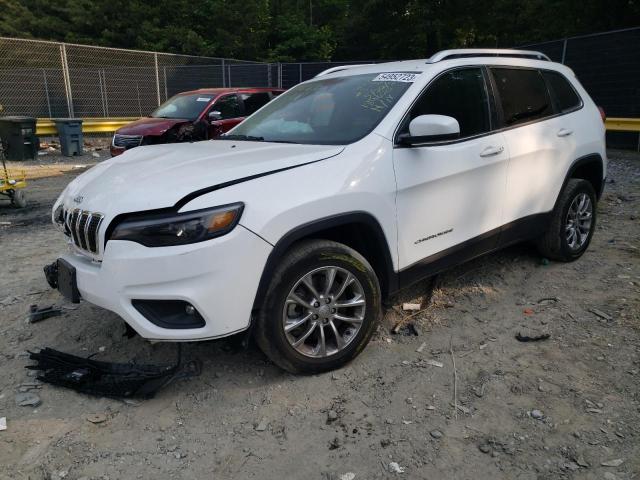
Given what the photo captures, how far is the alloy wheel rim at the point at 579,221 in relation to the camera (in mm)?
4605

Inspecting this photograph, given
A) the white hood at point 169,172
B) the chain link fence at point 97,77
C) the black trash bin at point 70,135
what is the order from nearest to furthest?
the white hood at point 169,172, the black trash bin at point 70,135, the chain link fence at point 97,77

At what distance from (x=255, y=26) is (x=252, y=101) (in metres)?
19.8

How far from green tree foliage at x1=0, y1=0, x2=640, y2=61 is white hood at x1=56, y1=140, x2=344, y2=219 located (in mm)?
25995

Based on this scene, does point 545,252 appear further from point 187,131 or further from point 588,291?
point 187,131

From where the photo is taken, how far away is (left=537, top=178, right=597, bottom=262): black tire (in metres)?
4.44

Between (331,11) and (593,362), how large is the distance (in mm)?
35900

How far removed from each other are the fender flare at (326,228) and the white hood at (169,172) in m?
0.37

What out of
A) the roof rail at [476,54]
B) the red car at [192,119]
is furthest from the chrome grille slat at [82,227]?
the red car at [192,119]

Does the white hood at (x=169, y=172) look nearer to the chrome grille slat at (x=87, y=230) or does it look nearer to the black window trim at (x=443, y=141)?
the chrome grille slat at (x=87, y=230)

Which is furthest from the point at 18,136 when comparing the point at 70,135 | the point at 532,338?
the point at 532,338

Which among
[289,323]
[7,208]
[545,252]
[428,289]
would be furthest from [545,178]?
[7,208]

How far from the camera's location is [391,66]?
3865 millimetres

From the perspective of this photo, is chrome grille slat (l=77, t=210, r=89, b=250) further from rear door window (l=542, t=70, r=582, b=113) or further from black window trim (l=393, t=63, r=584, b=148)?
rear door window (l=542, t=70, r=582, b=113)

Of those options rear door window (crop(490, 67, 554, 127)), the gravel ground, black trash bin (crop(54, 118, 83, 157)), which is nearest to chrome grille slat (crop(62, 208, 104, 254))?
the gravel ground
